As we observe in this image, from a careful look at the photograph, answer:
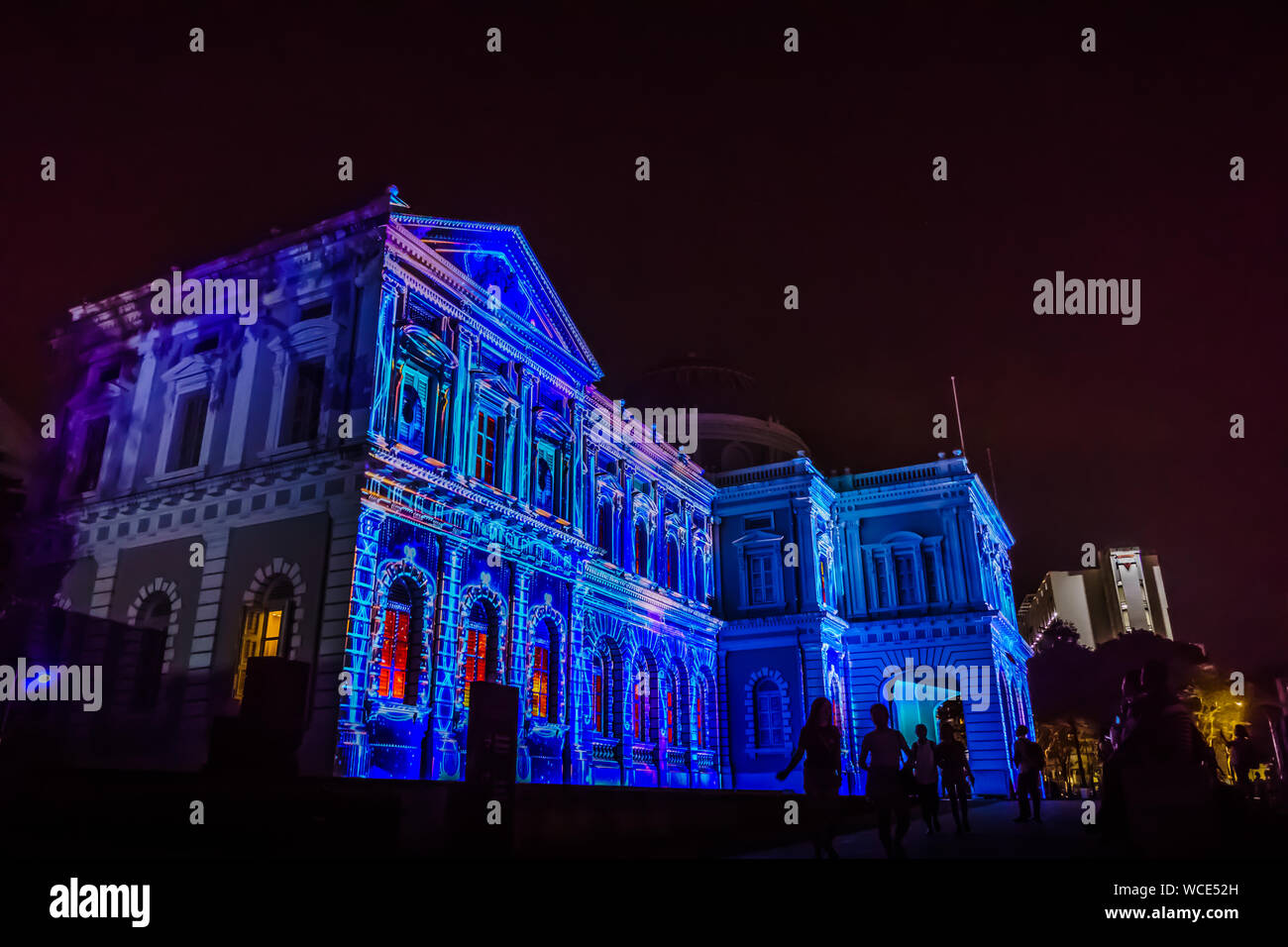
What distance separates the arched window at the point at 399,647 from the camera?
17188mm

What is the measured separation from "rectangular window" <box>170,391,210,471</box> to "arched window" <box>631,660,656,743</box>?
1462 centimetres

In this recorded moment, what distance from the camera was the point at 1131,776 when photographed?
26.5 feet

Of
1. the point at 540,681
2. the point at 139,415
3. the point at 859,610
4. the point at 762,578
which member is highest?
the point at 139,415

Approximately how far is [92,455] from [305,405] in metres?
6.62

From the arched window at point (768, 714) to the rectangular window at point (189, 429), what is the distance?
2105 cm

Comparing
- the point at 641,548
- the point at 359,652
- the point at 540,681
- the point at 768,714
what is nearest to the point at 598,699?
the point at 540,681

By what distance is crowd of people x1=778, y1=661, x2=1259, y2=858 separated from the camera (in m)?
7.84

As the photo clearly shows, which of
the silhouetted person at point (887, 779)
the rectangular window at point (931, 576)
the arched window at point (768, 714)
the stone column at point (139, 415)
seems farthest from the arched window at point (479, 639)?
the rectangular window at point (931, 576)

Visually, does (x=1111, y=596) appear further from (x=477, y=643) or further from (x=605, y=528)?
(x=477, y=643)

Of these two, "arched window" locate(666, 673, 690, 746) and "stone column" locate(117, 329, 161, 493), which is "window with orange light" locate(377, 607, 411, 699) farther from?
"arched window" locate(666, 673, 690, 746)

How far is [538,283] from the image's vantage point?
77.1 feet
